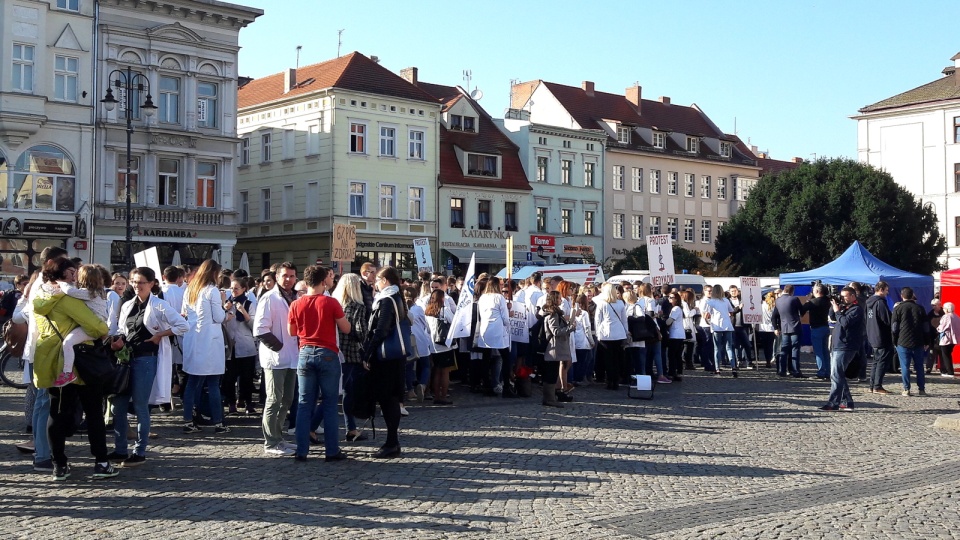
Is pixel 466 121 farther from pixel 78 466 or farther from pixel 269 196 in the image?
pixel 78 466

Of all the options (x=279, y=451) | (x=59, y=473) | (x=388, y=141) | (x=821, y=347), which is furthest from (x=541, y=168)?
(x=59, y=473)

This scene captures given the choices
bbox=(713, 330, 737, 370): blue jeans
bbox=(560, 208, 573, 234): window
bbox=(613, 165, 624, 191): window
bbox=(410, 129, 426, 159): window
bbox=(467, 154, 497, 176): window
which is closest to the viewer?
bbox=(713, 330, 737, 370): blue jeans

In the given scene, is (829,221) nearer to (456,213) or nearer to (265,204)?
(456,213)

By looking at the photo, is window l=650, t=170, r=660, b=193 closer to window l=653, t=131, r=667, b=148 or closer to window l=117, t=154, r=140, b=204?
window l=653, t=131, r=667, b=148

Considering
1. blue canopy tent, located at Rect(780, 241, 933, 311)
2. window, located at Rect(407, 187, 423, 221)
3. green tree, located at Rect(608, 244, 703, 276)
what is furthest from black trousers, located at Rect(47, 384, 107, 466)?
green tree, located at Rect(608, 244, 703, 276)

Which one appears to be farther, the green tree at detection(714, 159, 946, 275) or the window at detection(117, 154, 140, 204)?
the green tree at detection(714, 159, 946, 275)

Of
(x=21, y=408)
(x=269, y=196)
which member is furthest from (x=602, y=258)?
(x=21, y=408)

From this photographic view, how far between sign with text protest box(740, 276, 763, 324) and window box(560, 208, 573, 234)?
115 feet

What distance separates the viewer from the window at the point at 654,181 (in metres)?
64.9

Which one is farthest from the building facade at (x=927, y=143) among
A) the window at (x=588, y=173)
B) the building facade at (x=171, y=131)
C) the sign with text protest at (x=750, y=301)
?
the sign with text protest at (x=750, y=301)

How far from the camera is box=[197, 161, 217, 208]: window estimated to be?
43.4 meters

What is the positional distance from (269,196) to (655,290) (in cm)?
3298

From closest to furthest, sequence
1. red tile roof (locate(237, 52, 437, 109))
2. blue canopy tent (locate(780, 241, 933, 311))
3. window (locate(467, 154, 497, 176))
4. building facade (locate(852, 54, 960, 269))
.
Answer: blue canopy tent (locate(780, 241, 933, 311)) < red tile roof (locate(237, 52, 437, 109)) < window (locate(467, 154, 497, 176)) < building facade (locate(852, 54, 960, 269))

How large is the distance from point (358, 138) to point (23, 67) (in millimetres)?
15698
